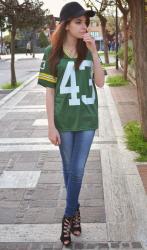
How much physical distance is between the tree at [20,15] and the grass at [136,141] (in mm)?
10363

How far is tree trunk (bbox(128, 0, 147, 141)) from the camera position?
7.55 m

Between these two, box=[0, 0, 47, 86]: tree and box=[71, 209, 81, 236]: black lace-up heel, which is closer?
box=[71, 209, 81, 236]: black lace-up heel

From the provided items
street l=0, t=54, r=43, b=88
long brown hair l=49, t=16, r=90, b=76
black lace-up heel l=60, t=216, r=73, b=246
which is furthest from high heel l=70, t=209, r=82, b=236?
street l=0, t=54, r=43, b=88

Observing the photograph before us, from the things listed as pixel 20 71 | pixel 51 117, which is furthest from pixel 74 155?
pixel 20 71

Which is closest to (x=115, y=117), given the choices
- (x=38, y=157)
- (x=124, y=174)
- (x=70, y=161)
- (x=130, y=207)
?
(x=38, y=157)

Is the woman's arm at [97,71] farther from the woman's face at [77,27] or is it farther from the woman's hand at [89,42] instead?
the woman's face at [77,27]

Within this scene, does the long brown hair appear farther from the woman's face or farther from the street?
the street

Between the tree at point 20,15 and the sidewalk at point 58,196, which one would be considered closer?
the sidewalk at point 58,196

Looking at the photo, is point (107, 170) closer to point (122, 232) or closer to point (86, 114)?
point (122, 232)

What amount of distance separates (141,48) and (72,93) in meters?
3.85

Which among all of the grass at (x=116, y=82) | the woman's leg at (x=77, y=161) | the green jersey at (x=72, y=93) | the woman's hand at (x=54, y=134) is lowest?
the grass at (x=116, y=82)

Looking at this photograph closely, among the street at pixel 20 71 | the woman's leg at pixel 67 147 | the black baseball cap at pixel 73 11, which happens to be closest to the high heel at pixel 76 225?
the woman's leg at pixel 67 147

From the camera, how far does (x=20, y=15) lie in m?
18.7

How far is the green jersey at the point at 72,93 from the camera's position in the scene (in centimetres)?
401
